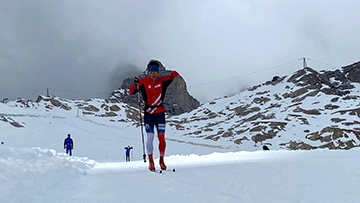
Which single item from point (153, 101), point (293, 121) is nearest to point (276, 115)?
point (293, 121)

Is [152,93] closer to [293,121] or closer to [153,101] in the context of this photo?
[153,101]

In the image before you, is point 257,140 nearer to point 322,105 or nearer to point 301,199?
point 322,105

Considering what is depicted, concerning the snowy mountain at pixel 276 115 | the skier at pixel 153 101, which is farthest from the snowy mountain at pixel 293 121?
the skier at pixel 153 101

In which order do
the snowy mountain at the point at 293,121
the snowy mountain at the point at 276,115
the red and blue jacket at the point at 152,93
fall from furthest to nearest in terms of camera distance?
the snowy mountain at the point at 276,115 → the snowy mountain at the point at 293,121 → the red and blue jacket at the point at 152,93

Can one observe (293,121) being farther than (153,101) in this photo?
Yes

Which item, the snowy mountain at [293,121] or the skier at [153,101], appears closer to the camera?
the skier at [153,101]

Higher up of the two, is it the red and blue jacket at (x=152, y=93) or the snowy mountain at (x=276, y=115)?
the snowy mountain at (x=276, y=115)

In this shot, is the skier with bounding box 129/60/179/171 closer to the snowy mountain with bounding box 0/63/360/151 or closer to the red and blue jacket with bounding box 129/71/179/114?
the red and blue jacket with bounding box 129/71/179/114

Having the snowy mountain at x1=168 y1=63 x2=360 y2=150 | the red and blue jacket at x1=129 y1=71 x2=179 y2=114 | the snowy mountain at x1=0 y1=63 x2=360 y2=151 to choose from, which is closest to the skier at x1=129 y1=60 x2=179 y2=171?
the red and blue jacket at x1=129 y1=71 x2=179 y2=114

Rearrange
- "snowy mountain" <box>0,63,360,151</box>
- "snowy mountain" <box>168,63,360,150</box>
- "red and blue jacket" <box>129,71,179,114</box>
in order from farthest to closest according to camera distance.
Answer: "snowy mountain" <box>0,63,360,151</box>, "snowy mountain" <box>168,63,360,150</box>, "red and blue jacket" <box>129,71,179,114</box>

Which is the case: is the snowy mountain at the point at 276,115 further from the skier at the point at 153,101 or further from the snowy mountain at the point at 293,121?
the skier at the point at 153,101

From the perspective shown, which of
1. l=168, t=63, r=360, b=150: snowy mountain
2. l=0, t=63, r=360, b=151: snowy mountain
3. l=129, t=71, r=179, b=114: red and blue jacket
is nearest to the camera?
l=129, t=71, r=179, b=114: red and blue jacket

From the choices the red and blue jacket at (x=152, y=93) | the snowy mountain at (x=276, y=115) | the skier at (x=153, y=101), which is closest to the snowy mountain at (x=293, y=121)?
the snowy mountain at (x=276, y=115)

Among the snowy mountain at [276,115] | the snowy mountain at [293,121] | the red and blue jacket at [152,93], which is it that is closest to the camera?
the red and blue jacket at [152,93]
